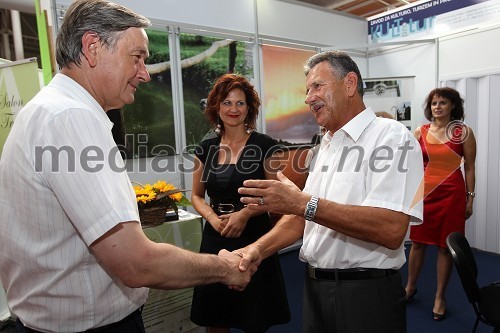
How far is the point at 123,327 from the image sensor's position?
115cm

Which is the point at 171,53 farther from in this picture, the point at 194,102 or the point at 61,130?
the point at 61,130

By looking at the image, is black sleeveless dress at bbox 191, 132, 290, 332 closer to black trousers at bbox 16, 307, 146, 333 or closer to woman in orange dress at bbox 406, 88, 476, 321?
black trousers at bbox 16, 307, 146, 333

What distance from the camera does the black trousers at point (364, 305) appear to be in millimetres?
1401

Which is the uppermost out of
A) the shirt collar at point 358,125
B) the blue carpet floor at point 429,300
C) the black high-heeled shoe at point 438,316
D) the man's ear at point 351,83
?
the man's ear at point 351,83

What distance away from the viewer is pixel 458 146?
3.32 meters

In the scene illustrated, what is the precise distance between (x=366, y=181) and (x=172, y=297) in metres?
1.72

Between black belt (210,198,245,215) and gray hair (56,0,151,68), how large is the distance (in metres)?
1.27

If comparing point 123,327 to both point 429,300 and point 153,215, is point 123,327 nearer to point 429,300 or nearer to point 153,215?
point 153,215

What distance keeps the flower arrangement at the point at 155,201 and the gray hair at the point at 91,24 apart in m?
1.35

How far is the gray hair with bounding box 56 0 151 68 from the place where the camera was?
103 cm

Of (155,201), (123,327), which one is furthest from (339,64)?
(155,201)

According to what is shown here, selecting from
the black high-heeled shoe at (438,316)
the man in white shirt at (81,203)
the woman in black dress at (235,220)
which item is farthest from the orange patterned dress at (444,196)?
the man in white shirt at (81,203)

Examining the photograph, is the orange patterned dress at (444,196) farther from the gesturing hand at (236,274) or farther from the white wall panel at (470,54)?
the gesturing hand at (236,274)

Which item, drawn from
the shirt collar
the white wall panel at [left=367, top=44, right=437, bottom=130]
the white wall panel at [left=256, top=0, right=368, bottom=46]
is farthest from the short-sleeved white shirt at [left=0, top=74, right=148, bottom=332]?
the white wall panel at [left=367, top=44, right=437, bottom=130]
